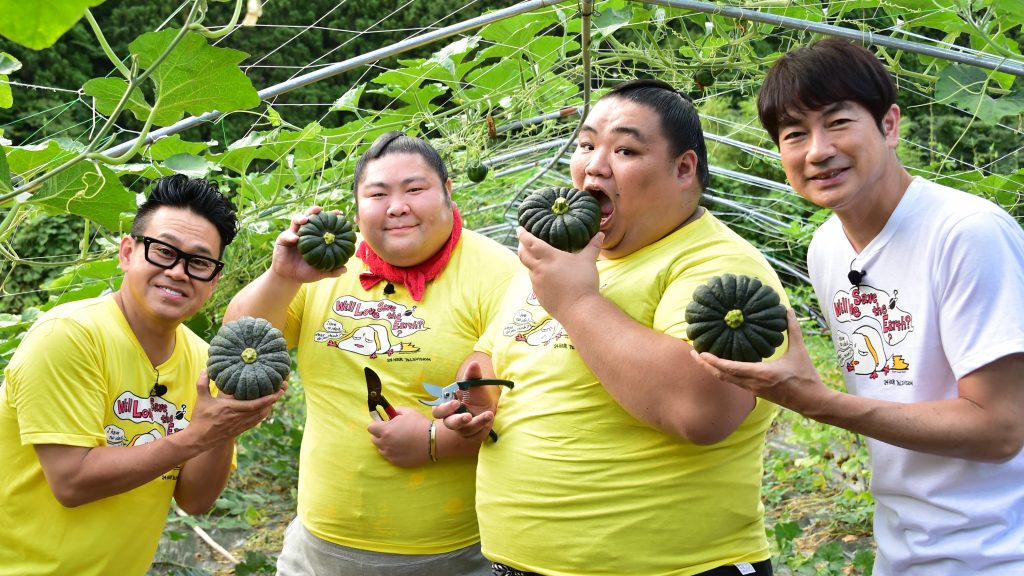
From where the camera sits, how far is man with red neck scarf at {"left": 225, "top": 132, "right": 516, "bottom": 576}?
2.63 meters

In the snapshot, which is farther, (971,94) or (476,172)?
(476,172)

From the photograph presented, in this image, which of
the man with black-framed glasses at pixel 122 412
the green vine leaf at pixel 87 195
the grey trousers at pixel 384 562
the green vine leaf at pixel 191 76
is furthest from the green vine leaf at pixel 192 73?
the grey trousers at pixel 384 562

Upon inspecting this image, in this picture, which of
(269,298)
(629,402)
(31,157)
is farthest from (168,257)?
(629,402)

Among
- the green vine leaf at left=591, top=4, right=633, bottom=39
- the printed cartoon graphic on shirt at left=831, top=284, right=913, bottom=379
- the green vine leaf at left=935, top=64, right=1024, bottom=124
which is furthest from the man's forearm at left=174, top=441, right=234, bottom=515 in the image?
the green vine leaf at left=935, top=64, right=1024, bottom=124

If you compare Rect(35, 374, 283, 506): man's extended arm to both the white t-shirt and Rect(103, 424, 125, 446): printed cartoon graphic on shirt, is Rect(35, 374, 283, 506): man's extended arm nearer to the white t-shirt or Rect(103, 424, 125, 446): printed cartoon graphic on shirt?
Rect(103, 424, 125, 446): printed cartoon graphic on shirt

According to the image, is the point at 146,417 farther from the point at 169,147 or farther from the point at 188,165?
the point at 169,147

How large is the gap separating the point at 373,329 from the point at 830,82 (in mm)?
1414

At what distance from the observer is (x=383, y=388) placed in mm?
2686

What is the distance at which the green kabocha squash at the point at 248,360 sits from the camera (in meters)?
2.31

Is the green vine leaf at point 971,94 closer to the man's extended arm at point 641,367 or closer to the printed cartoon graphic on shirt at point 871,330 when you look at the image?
the printed cartoon graphic on shirt at point 871,330

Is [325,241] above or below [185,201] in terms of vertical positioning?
below

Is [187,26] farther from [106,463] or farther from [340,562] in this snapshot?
[340,562]

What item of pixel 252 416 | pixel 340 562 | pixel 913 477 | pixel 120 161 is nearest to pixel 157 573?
pixel 340 562

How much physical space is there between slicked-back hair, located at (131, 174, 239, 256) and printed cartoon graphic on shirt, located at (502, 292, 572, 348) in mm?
921
